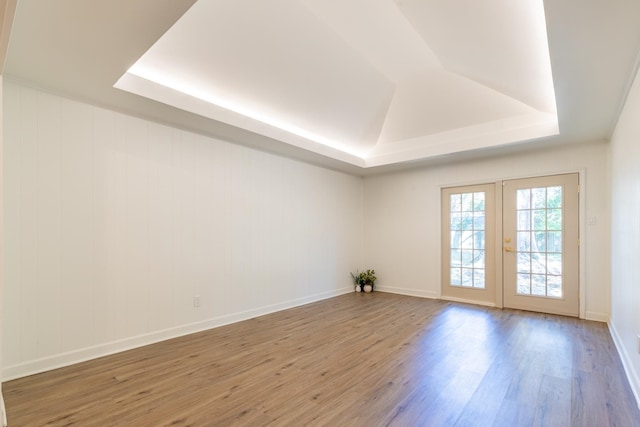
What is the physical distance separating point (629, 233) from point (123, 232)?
471 centimetres

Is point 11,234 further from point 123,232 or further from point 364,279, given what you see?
point 364,279

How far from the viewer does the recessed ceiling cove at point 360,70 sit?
275 centimetres

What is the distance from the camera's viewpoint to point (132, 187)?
3299mm

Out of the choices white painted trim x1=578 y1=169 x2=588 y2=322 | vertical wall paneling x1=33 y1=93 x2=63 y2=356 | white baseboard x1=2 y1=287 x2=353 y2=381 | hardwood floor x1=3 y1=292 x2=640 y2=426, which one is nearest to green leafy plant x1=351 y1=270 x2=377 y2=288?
white baseboard x1=2 y1=287 x2=353 y2=381

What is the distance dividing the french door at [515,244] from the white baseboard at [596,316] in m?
0.11

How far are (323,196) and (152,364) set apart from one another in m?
3.72

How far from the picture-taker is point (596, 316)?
4184 millimetres

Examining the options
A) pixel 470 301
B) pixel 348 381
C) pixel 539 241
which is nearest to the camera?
pixel 348 381

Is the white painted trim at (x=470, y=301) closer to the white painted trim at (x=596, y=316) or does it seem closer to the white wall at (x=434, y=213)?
the white wall at (x=434, y=213)

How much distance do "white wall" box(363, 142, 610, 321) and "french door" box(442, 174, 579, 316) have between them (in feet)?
0.47

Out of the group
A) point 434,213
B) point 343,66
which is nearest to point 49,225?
point 343,66

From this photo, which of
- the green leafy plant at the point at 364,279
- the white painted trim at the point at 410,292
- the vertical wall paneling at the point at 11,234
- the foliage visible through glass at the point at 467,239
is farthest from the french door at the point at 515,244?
the vertical wall paneling at the point at 11,234

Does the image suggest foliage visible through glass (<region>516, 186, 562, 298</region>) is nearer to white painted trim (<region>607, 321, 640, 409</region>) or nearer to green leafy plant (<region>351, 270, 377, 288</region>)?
white painted trim (<region>607, 321, 640, 409</region>)

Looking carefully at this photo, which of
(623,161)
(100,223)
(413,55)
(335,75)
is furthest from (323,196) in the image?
(623,161)
